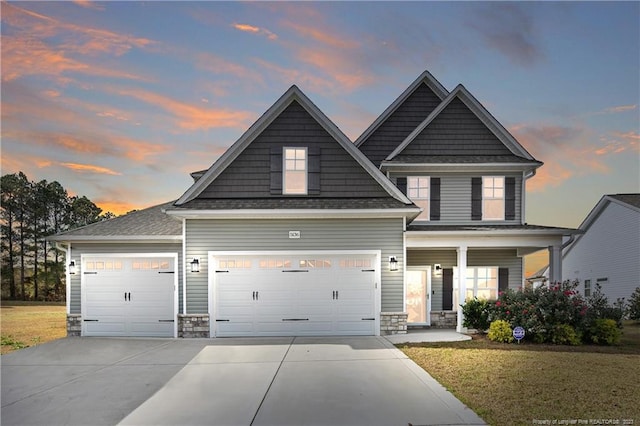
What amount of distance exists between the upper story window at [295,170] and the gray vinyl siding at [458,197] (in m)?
3.82

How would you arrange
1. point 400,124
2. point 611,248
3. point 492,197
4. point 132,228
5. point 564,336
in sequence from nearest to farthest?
point 564,336, point 132,228, point 492,197, point 400,124, point 611,248

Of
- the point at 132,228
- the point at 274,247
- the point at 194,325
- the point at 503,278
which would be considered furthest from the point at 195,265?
the point at 503,278

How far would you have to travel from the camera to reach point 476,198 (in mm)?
16188

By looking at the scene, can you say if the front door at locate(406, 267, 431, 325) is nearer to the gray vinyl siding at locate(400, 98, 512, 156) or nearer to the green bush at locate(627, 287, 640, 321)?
the gray vinyl siding at locate(400, 98, 512, 156)

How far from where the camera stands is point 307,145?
46.9 feet

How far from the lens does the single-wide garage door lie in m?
13.4

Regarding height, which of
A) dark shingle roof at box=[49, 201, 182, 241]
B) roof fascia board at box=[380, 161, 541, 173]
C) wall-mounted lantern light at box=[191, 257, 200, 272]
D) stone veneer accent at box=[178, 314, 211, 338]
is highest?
roof fascia board at box=[380, 161, 541, 173]

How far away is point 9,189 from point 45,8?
27930mm

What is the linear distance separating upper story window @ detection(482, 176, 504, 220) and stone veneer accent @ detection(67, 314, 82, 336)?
1435cm

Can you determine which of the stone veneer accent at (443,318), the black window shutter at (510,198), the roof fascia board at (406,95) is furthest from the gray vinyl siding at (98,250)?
the black window shutter at (510,198)

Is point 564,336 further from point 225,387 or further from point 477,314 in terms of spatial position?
point 225,387

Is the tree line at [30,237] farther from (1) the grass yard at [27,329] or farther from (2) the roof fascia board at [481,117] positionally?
(2) the roof fascia board at [481,117]

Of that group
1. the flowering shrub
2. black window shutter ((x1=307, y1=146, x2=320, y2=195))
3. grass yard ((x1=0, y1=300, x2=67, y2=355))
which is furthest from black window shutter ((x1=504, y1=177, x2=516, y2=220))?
grass yard ((x1=0, y1=300, x2=67, y2=355))

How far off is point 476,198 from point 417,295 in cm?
422
